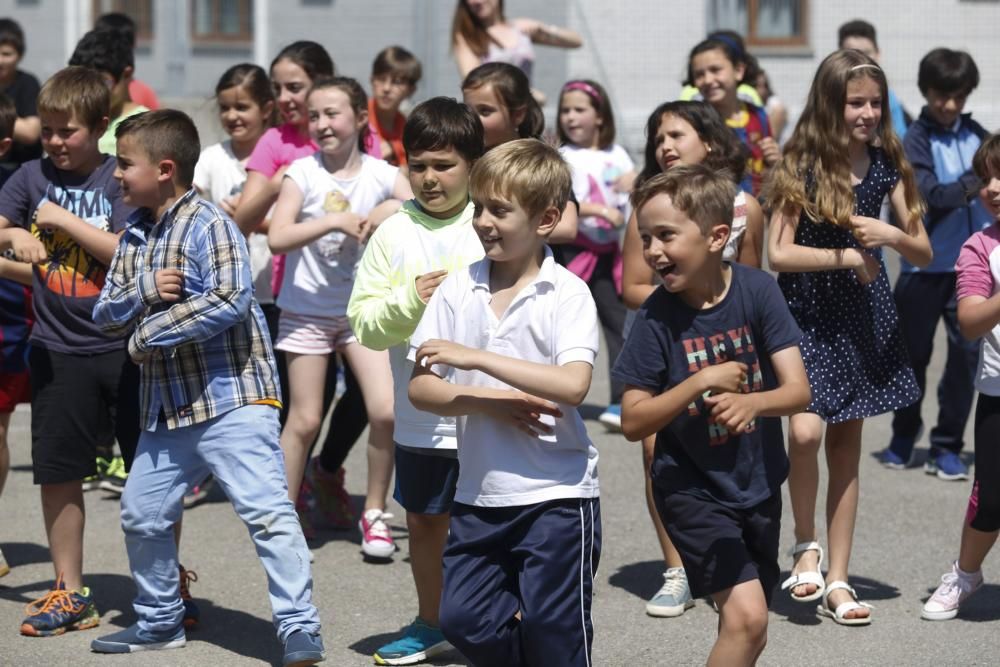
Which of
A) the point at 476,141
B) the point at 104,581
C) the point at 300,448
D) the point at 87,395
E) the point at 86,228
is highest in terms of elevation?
the point at 476,141

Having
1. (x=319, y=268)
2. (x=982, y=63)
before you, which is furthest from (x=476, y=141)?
(x=982, y=63)

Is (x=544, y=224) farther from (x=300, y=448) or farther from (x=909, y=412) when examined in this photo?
(x=909, y=412)

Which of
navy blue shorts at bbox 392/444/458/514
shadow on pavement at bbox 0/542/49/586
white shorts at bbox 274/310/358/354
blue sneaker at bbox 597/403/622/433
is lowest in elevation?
shadow on pavement at bbox 0/542/49/586

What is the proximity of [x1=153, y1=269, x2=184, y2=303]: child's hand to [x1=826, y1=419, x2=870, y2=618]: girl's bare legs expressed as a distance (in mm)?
2463

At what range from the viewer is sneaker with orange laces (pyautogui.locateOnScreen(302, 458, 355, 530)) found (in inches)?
263

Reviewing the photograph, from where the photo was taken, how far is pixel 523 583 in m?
4.06

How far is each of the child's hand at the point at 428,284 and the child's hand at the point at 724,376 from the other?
0.92 meters

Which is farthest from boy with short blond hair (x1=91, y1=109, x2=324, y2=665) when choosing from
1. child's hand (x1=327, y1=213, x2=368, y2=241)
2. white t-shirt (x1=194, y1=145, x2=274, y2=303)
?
white t-shirt (x1=194, y1=145, x2=274, y2=303)

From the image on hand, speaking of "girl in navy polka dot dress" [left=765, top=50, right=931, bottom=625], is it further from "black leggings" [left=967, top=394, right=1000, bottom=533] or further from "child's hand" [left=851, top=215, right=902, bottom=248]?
"black leggings" [left=967, top=394, right=1000, bottom=533]

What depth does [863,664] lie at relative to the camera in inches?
196

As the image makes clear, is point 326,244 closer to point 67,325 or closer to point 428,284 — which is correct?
point 67,325

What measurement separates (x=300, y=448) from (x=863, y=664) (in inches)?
96.0

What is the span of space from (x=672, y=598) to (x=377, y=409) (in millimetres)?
1410

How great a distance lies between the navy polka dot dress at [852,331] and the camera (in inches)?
219
